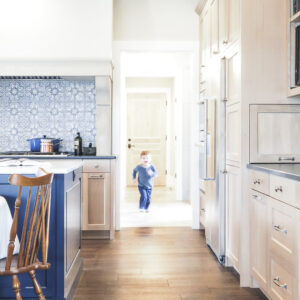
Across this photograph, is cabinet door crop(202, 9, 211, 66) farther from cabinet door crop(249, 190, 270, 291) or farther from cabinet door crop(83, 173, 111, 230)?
cabinet door crop(249, 190, 270, 291)

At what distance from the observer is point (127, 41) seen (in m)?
4.09

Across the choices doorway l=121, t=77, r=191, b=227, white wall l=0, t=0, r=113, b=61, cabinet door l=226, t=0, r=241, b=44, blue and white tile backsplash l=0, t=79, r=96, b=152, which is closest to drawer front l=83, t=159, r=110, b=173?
blue and white tile backsplash l=0, t=79, r=96, b=152

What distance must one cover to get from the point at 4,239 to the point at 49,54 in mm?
2561

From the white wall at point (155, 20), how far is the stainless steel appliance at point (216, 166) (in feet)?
4.91

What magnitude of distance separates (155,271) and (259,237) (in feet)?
3.07

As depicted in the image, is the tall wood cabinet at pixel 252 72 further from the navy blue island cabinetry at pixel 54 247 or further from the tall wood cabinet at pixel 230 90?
the navy blue island cabinetry at pixel 54 247

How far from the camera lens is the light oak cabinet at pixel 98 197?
3689 millimetres

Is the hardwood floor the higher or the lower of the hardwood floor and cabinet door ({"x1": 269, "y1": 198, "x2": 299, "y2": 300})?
the lower

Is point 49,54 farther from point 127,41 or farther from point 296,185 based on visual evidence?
point 296,185

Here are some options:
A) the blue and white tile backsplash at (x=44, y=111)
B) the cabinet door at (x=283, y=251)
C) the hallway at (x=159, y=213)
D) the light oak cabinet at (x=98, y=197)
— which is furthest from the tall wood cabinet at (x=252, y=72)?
the blue and white tile backsplash at (x=44, y=111)

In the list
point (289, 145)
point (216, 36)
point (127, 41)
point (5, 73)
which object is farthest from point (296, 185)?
point (5, 73)

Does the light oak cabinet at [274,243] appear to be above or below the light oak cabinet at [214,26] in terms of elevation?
below

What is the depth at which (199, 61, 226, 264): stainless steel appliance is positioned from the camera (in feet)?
9.21

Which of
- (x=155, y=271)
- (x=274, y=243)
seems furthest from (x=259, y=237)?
(x=155, y=271)
